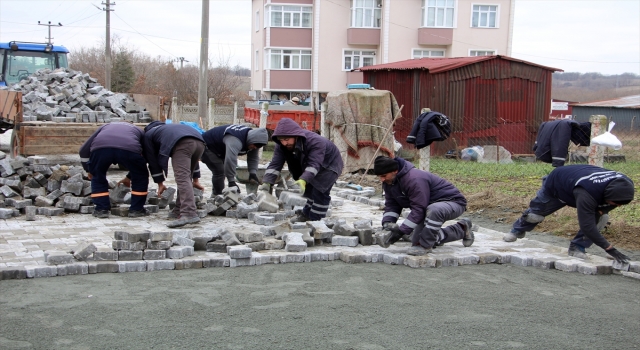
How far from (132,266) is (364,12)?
104 feet

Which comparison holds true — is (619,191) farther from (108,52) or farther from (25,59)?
(108,52)

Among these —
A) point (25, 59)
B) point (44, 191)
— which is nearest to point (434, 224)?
point (44, 191)

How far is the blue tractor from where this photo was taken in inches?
775

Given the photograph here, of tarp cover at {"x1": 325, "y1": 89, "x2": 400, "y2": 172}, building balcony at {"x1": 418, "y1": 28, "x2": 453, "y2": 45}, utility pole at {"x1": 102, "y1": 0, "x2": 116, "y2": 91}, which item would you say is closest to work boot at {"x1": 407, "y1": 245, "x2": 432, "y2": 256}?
tarp cover at {"x1": 325, "y1": 89, "x2": 400, "y2": 172}

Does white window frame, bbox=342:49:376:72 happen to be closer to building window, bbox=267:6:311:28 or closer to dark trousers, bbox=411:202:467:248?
building window, bbox=267:6:311:28

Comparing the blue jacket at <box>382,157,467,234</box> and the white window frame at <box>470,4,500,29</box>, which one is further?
the white window frame at <box>470,4,500,29</box>

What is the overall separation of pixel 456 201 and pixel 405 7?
3003 cm

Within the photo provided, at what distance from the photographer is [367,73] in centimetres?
2384

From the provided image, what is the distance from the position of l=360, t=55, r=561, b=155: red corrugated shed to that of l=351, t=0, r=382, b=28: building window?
48.7 feet

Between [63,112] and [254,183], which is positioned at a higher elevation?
[63,112]

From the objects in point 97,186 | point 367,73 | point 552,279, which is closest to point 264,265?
point 552,279

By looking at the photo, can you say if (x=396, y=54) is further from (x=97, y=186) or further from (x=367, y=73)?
(x=97, y=186)

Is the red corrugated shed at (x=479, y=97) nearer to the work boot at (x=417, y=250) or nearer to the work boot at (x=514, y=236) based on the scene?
the work boot at (x=514, y=236)

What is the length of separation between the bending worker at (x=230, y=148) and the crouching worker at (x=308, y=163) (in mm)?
682
